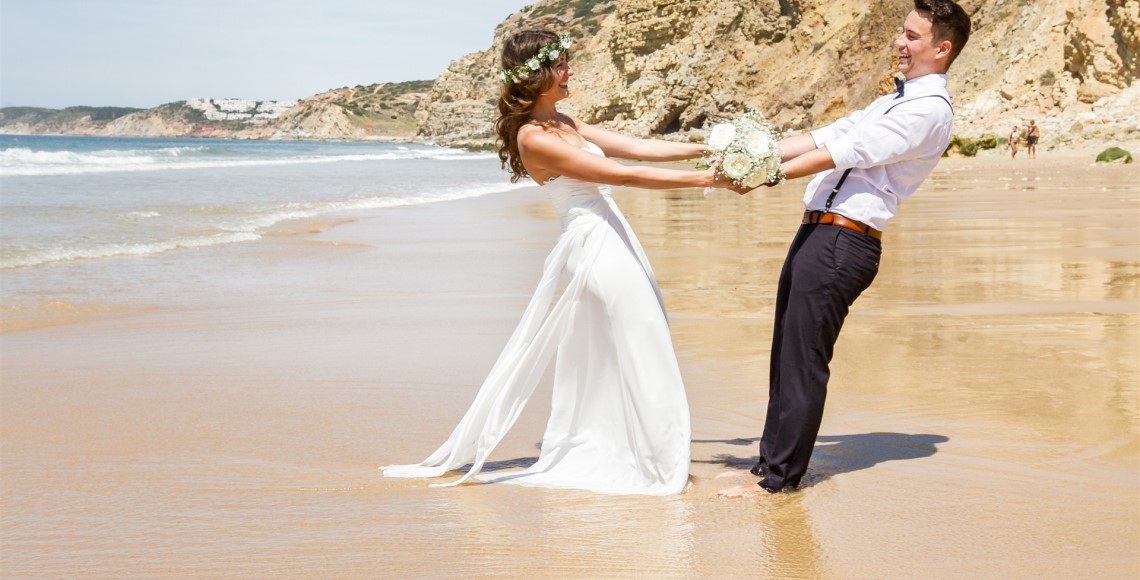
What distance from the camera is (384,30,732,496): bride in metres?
4.18

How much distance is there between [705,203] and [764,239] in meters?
7.01

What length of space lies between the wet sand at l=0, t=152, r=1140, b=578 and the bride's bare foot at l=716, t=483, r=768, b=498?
0.15 feet

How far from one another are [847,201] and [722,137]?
0.54 metres

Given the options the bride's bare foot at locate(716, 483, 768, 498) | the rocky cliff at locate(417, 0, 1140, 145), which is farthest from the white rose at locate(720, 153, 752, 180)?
the bride's bare foot at locate(716, 483, 768, 498)

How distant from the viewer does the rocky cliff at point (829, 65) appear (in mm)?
32312

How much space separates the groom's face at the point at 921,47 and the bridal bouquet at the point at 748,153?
0.55m

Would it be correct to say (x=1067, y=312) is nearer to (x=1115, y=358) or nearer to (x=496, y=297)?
(x=1115, y=358)

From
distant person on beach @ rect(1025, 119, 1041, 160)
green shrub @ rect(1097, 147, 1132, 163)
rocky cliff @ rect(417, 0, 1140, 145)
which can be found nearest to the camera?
green shrub @ rect(1097, 147, 1132, 163)

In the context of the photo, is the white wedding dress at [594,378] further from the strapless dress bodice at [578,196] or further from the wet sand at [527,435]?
the wet sand at [527,435]

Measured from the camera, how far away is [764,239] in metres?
13.1

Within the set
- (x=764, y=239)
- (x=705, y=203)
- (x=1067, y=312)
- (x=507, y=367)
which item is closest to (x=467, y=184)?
(x=705, y=203)

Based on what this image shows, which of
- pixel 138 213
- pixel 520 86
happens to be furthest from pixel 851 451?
pixel 138 213

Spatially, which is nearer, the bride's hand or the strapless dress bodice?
the bride's hand

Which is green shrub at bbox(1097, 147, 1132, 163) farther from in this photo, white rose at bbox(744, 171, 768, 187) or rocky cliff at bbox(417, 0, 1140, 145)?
white rose at bbox(744, 171, 768, 187)
